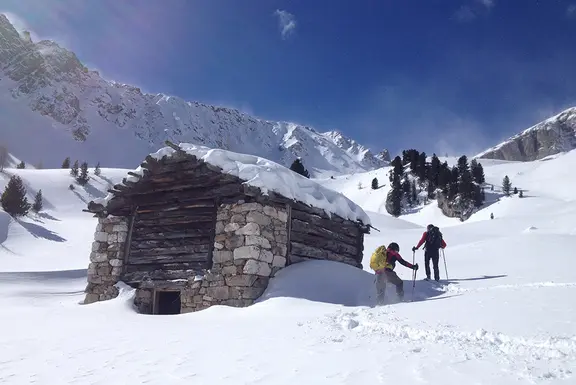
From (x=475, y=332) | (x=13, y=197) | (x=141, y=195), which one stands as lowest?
(x=475, y=332)

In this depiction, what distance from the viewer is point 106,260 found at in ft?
40.1

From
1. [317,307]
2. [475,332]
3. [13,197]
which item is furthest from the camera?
[13,197]

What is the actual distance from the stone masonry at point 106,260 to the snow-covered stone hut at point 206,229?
3 centimetres

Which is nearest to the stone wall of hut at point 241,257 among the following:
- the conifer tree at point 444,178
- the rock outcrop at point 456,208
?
the rock outcrop at point 456,208

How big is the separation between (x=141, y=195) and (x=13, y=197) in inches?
1261

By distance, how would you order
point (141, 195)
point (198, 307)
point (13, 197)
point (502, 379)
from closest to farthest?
point (502, 379), point (198, 307), point (141, 195), point (13, 197)

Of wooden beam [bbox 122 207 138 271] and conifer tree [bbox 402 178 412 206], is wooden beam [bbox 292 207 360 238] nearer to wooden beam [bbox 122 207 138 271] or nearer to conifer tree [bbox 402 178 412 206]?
wooden beam [bbox 122 207 138 271]

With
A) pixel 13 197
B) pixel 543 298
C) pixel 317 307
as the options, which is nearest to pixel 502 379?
pixel 543 298

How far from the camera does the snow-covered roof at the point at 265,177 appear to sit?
1029cm

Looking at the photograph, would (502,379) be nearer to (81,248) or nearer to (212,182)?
(212,182)

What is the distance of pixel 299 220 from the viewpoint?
37.3 ft

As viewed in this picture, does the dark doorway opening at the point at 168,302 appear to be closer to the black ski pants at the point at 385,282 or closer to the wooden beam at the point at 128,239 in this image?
the wooden beam at the point at 128,239

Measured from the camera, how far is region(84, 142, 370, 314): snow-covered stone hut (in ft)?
32.4

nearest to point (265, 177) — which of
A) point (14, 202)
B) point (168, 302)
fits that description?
point (168, 302)
